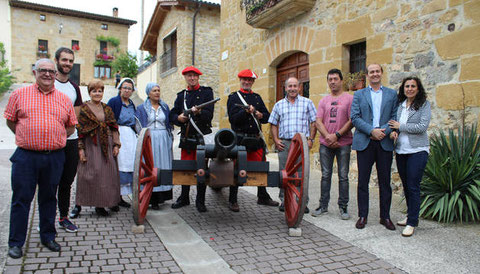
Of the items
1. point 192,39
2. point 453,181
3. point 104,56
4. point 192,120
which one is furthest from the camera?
point 104,56

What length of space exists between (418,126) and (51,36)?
3775 cm

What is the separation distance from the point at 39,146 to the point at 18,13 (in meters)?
37.3

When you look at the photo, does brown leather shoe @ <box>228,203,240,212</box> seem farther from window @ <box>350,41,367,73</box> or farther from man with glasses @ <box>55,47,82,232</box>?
window @ <box>350,41,367,73</box>

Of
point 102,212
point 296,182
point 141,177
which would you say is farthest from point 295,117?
point 102,212

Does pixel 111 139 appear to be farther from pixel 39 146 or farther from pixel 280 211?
pixel 280 211

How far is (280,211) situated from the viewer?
461cm

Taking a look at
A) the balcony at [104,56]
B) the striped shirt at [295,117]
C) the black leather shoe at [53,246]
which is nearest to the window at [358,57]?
the striped shirt at [295,117]

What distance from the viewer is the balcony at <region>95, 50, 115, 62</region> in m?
36.3

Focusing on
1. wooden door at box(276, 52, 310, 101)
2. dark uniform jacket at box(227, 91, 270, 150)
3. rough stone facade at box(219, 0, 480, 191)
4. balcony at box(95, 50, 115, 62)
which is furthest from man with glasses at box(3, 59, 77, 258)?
balcony at box(95, 50, 115, 62)

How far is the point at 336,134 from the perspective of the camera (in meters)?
4.21

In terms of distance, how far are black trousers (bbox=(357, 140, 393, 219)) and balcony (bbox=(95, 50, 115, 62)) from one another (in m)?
36.7

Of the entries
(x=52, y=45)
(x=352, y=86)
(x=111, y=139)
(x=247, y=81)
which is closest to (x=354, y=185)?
(x=352, y=86)

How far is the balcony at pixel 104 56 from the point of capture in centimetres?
3628

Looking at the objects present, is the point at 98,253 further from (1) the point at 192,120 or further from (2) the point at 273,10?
(2) the point at 273,10
